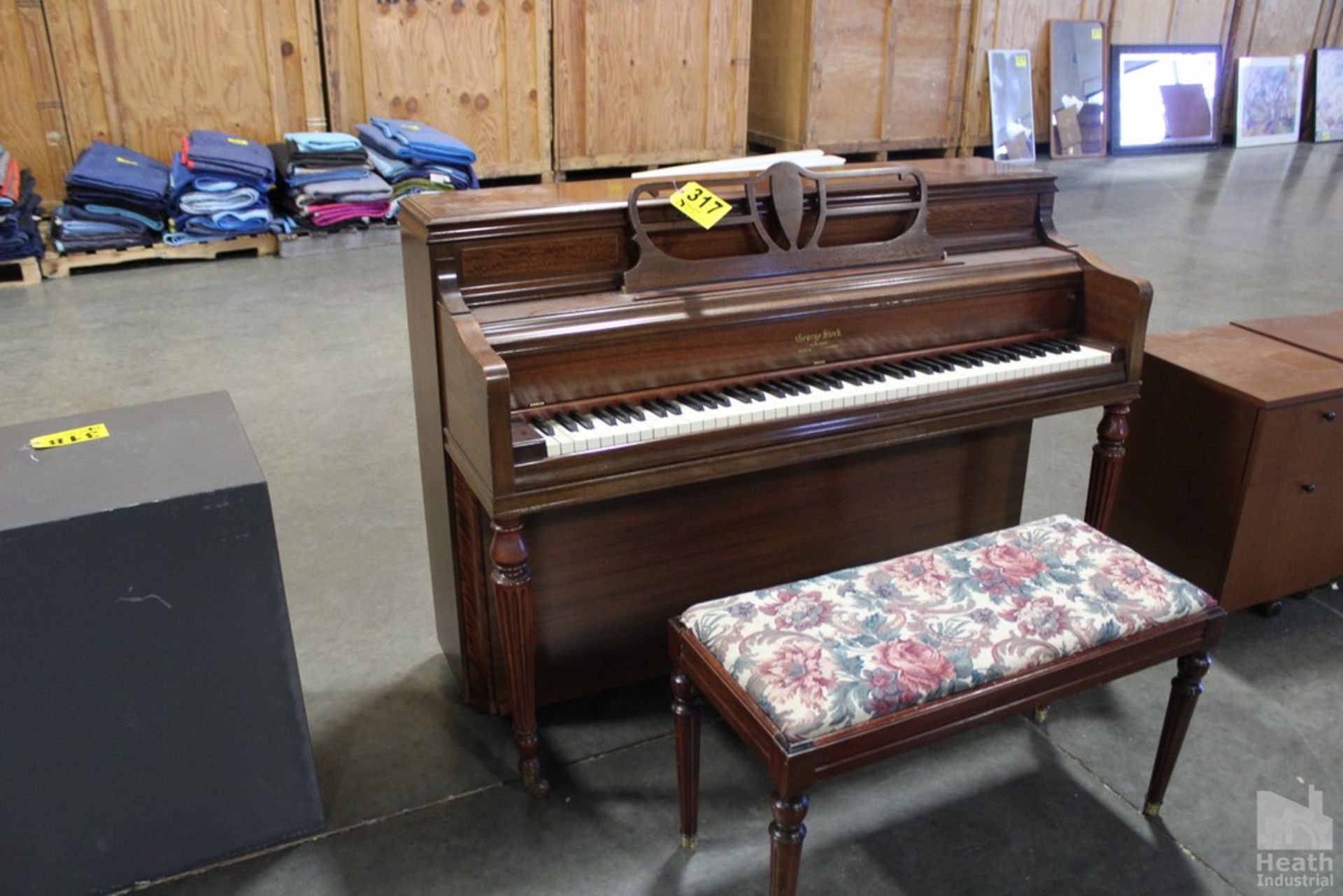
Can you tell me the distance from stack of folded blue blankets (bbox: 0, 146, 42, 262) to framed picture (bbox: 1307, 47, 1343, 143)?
931 cm

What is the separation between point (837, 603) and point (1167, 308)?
143 inches

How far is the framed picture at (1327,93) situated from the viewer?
9055mm

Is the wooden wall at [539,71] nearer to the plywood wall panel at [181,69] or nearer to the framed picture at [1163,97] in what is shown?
the plywood wall panel at [181,69]

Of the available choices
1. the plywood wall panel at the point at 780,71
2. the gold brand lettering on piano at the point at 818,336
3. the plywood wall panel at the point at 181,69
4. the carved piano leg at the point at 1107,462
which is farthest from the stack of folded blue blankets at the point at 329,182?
the carved piano leg at the point at 1107,462

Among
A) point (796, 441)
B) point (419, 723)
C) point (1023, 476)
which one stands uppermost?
point (796, 441)

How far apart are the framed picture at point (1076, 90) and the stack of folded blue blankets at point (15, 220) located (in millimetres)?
6387

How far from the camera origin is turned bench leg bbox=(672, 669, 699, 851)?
171 cm

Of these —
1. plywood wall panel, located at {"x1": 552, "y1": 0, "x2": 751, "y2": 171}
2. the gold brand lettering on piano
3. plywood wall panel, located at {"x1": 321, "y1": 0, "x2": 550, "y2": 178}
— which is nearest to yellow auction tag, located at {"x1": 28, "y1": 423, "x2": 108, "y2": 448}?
the gold brand lettering on piano

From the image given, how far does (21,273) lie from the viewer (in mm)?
4730

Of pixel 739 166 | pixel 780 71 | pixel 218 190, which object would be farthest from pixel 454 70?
pixel 739 166

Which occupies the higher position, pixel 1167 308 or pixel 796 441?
pixel 796 441

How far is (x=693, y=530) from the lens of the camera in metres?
2.15

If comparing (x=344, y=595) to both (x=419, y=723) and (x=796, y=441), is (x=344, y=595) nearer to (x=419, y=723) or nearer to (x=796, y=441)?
(x=419, y=723)

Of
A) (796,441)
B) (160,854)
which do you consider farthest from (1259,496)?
(160,854)
